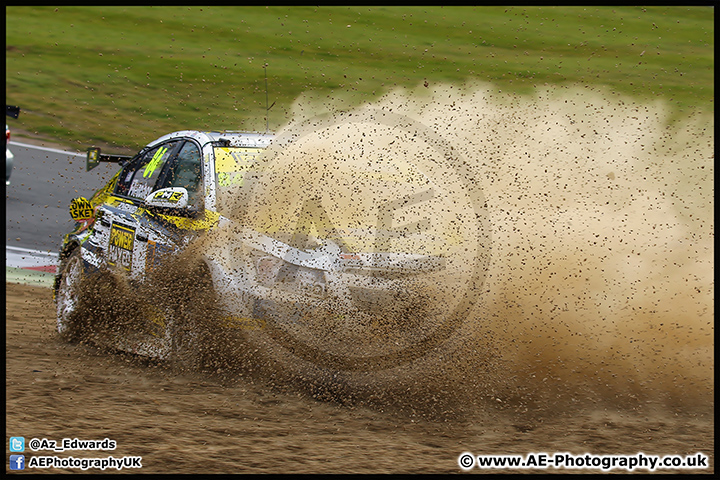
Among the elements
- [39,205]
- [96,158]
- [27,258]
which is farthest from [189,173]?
[39,205]

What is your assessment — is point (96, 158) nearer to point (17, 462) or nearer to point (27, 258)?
point (27, 258)

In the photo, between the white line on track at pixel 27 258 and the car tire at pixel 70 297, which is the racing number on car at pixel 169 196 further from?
the white line on track at pixel 27 258

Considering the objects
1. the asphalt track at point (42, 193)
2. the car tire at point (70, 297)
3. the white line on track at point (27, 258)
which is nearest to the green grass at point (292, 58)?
the asphalt track at point (42, 193)

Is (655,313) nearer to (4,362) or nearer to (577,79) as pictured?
(4,362)

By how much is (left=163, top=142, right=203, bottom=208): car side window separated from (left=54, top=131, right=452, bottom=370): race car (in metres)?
0.01

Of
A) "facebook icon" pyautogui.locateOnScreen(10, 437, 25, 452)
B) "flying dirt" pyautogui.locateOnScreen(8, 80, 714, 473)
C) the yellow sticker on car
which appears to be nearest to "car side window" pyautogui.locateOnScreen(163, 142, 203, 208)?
"flying dirt" pyautogui.locateOnScreen(8, 80, 714, 473)

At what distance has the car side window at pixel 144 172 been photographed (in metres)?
6.13

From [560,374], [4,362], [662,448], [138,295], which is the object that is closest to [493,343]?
[560,374]

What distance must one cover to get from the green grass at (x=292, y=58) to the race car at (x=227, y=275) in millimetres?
8623

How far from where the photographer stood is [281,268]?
4.82 meters

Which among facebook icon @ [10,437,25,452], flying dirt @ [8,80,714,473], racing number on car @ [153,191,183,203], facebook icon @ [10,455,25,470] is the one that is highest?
racing number on car @ [153,191,183,203]

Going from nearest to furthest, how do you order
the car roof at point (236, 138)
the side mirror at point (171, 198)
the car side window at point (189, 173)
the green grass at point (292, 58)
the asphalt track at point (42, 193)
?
the side mirror at point (171, 198)
the car side window at point (189, 173)
the car roof at point (236, 138)
the asphalt track at point (42, 193)
the green grass at point (292, 58)

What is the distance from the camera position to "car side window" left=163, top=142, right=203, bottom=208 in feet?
18.2

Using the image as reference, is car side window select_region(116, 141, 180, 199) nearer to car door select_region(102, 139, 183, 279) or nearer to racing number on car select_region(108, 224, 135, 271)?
car door select_region(102, 139, 183, 279)
